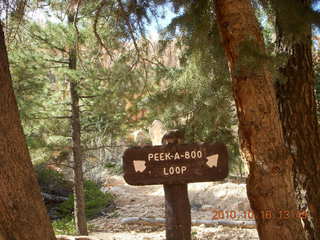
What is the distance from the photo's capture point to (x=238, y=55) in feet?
8.89

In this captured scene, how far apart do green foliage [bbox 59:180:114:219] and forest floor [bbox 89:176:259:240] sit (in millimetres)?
284

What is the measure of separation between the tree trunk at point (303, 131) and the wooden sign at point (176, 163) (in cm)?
88

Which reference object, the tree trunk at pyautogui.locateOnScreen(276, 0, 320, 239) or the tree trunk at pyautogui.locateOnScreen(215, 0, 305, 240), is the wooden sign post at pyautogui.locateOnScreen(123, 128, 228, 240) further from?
the tree trunk at pyautogui.locateOnScreen(276, 0, 320, 239)

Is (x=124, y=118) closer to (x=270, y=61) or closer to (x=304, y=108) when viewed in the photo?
(x=304, y=108)

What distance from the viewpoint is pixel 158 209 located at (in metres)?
9.19

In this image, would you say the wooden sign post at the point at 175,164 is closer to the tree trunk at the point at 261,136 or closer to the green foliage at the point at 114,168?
the tree trunk at the point at 261,136

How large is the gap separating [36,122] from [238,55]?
17.6ft

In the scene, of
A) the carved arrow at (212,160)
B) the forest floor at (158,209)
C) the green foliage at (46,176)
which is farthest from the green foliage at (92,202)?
the carved arrow at (212,160)

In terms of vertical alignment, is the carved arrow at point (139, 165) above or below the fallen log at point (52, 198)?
above

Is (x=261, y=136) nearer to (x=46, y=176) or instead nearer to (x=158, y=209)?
(x=158, y=209)

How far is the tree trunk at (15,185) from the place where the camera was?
259 cm

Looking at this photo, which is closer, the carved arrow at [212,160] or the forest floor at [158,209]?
the carved arrow at [212,160]

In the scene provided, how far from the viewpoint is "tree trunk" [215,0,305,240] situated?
279cm

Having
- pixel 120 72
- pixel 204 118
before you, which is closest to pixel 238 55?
pixel 120 72
